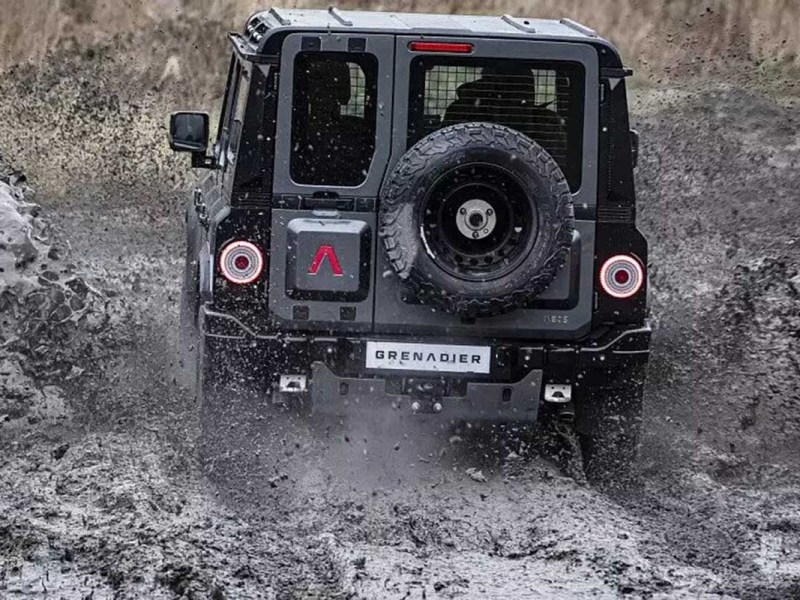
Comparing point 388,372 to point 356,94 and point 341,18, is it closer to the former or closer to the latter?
point 356,94

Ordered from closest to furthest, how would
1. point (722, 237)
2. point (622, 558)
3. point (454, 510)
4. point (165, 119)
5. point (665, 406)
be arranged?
point (622, 558) → point (454, 510) → point (665, 406) → point (722, 237) → point (165, 119)

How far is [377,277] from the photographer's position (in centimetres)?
729

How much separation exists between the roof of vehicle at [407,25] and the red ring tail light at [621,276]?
39.6 inches

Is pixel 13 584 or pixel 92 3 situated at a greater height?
pixel 92 3

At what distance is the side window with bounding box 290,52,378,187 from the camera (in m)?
7.23

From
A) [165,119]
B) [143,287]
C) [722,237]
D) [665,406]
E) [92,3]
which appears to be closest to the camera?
[665,406]

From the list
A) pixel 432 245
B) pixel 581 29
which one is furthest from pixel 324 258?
pixel 581 29

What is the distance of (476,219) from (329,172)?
2.42ft

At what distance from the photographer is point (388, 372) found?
7.38 m

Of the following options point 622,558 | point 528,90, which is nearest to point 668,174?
point 528,90

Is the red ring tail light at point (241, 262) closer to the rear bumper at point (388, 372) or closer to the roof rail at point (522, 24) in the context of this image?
the rear bumper at point (388, 372)

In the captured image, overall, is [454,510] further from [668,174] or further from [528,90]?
[668,174]

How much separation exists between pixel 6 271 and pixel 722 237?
6290 mm

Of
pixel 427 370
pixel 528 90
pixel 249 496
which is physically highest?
pixel 528 90
